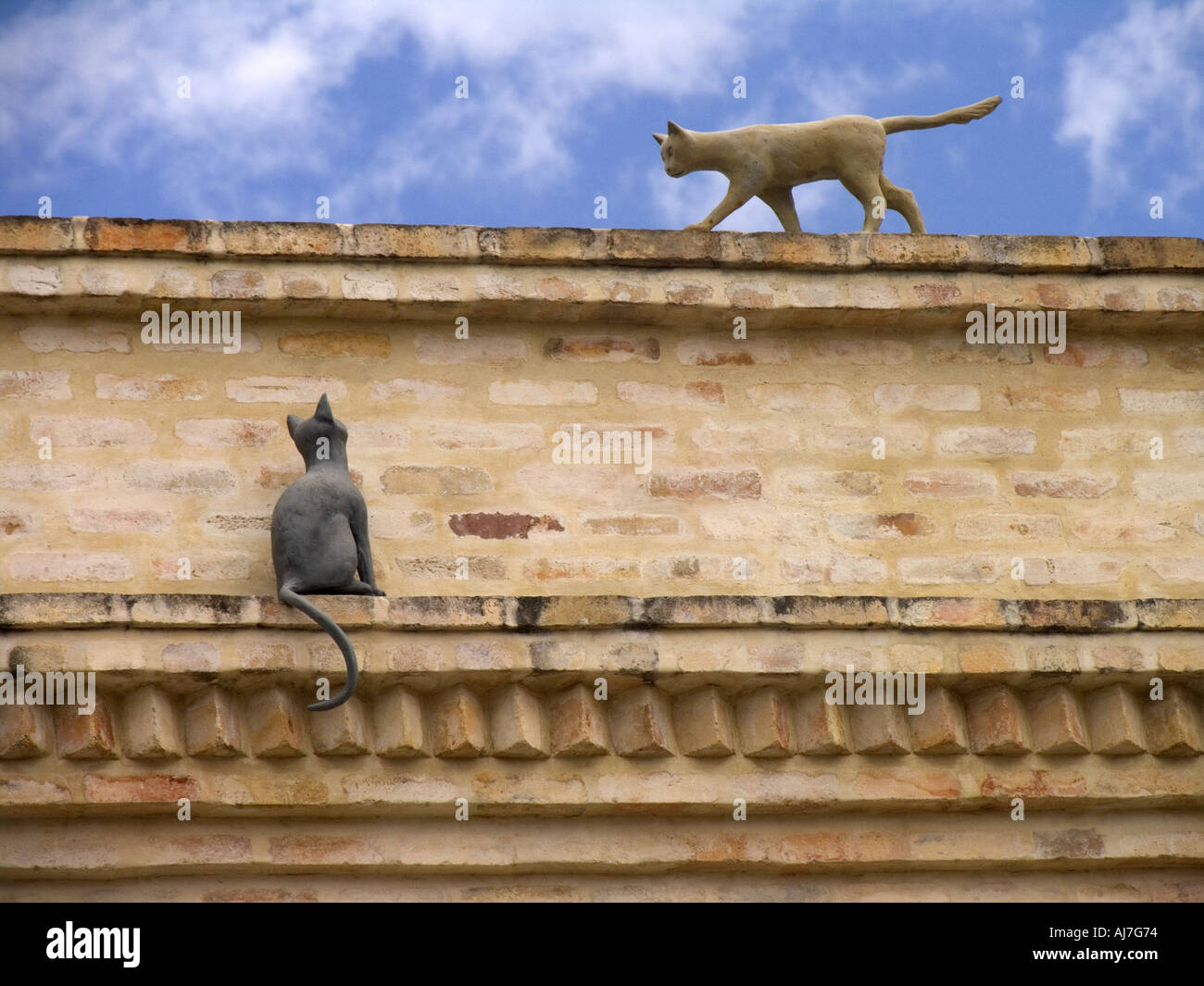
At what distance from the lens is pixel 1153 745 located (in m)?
8.56

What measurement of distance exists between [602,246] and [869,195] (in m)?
1.27

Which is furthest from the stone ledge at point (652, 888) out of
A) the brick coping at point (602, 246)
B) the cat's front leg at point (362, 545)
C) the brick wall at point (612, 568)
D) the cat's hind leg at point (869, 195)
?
the cat's hind leg at point (869, 195)

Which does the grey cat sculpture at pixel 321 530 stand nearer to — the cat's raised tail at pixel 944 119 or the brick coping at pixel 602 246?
the brick coping at pixel 602 246

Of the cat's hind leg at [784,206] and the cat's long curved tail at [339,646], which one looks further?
the cat's hind leg at [784,206]

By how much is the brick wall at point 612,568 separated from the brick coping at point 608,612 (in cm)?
1

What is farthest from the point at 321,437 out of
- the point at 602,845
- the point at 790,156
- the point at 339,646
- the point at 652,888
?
the point at 790,156

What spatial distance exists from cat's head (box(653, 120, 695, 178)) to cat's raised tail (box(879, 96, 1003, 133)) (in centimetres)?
88

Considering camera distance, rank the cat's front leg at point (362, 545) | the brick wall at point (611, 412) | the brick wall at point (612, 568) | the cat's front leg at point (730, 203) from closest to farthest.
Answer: the brick wall at point (612, 568) → the cat's front leg at point (362, 545) → the brick wall at point (611, 412) → the cat's front leg at point (730, 203)

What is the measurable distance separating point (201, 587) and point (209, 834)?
930 millimetres

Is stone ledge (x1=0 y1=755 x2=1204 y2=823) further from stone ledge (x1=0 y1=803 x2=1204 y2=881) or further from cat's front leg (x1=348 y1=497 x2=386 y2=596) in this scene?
cat's front leg (x1=348 y1=497 x2=386 y2=596)

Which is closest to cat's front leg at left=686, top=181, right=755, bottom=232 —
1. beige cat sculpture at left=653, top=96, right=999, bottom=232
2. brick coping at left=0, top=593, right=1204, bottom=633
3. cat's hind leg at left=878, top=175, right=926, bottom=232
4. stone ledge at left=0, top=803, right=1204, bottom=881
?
beige cat sculpture at left=653, top=96, right=999, bottom=232

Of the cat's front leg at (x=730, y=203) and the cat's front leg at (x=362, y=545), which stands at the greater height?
the cat's front leg at (x=730, y=203)

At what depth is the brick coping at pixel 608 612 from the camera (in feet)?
26.5

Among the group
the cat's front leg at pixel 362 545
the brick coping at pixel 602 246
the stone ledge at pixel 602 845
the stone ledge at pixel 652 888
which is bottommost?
the stone ledge at pixel 652 888
